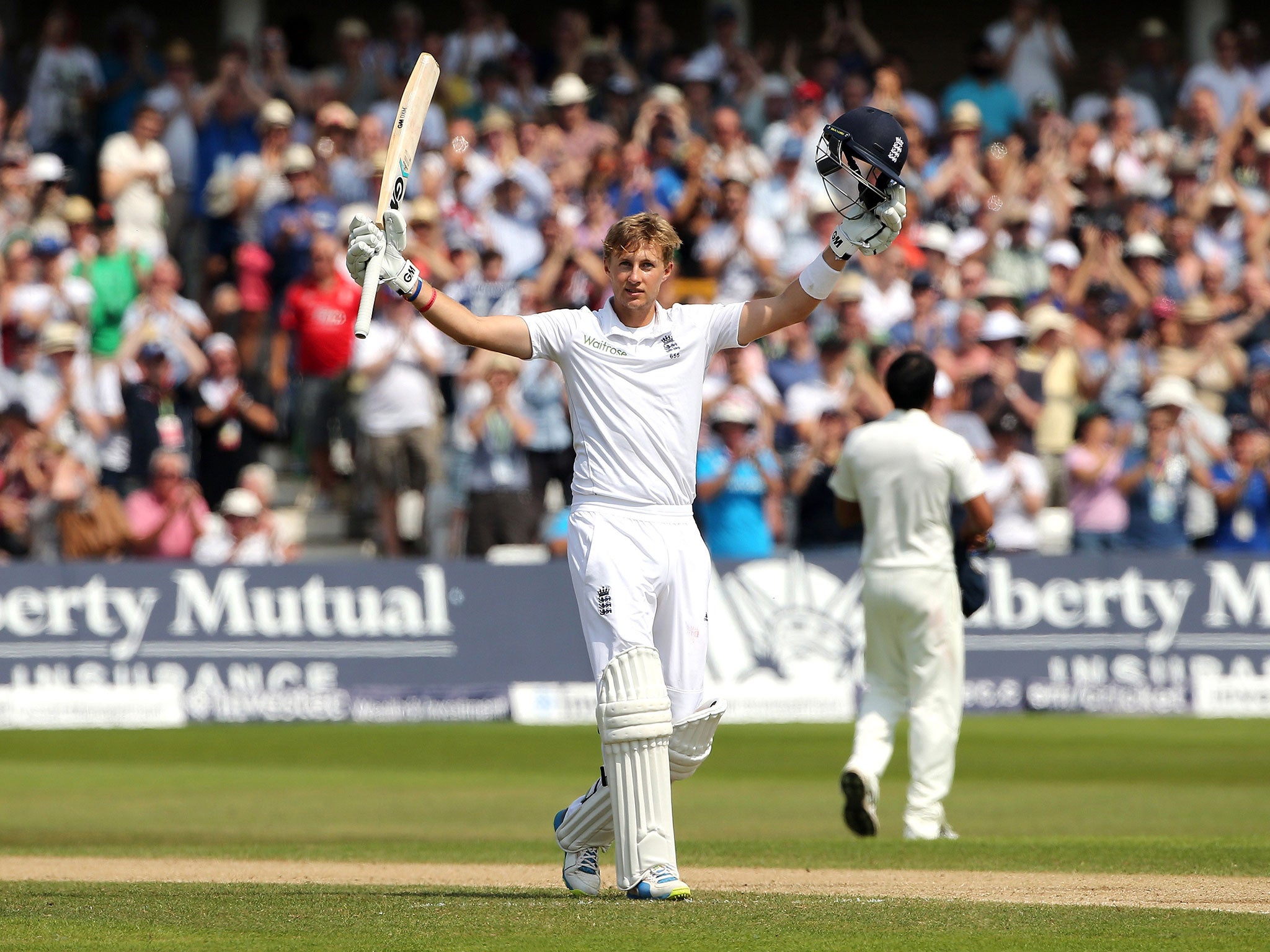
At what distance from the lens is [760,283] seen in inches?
653

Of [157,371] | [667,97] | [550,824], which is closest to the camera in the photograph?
[550,824]

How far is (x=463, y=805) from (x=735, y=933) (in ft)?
19.2

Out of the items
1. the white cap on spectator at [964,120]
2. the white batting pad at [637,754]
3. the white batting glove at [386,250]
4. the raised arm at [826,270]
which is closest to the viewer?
the white batting pad at [637,754]

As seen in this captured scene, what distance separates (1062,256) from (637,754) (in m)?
12.2

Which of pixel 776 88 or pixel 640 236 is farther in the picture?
pixel 776 88

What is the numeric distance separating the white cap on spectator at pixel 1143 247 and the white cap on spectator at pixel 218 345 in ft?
25.9

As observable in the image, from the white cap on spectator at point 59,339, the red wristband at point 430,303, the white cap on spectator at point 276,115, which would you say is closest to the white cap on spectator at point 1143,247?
the white cap on spectator at point 276,115

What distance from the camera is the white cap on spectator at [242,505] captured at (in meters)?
15.2

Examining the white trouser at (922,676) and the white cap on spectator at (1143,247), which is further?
the white cap on spectator at (1143,247)

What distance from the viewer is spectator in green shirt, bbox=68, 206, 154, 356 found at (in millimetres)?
16219

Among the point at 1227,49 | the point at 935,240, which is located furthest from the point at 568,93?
the point at 1227,49

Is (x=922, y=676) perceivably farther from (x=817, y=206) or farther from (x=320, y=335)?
(x=817, y=206)

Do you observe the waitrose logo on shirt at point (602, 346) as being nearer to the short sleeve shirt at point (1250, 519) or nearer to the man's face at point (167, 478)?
the man's face at point (167, 478)

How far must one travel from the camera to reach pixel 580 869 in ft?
22.1
